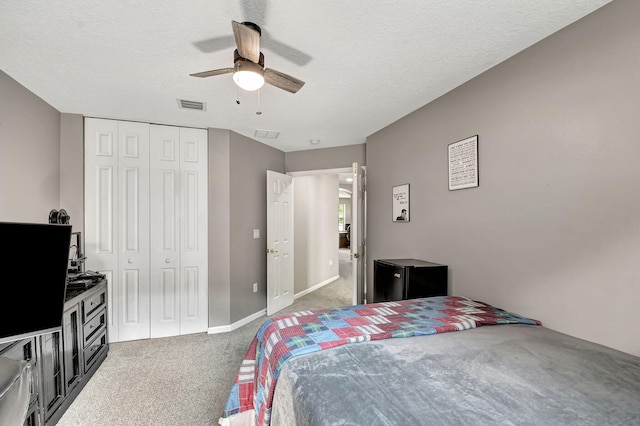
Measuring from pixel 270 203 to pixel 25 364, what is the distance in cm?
319

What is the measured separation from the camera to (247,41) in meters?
1.37

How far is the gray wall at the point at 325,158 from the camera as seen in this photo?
3959mm

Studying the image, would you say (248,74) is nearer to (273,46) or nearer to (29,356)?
(273,46)

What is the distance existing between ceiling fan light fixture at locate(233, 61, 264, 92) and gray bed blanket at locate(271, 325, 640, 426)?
1.52 m

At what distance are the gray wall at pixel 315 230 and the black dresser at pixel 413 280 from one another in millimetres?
2563

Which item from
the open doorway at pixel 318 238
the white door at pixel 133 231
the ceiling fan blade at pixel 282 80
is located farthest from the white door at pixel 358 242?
the white door at pixel 133 231

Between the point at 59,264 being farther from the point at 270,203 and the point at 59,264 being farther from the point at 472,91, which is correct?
the point at 472,91

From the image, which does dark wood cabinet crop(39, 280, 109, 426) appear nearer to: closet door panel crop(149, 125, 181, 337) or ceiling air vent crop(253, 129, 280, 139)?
closet door panel crop(149, 125, 181, 337)

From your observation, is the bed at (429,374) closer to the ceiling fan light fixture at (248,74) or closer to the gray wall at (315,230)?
the ceiling fan light fixture at (248,74)

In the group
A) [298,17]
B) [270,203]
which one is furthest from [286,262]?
[298,17]

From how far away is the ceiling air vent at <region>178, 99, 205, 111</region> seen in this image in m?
2.57

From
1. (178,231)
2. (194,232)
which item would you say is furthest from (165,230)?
(194,232)

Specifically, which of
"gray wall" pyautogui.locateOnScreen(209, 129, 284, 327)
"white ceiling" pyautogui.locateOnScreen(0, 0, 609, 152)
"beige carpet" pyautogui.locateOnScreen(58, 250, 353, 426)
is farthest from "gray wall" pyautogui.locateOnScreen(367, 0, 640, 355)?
"gray wall" pyautogui.locateOnScreen(209, 129, 284, 327)

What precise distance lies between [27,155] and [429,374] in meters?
3.41
